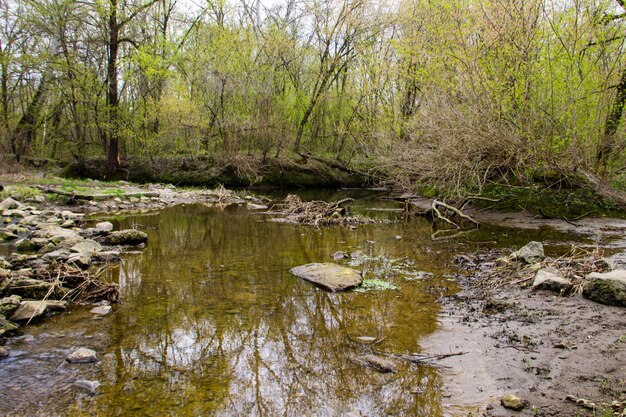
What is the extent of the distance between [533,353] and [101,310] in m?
4.42

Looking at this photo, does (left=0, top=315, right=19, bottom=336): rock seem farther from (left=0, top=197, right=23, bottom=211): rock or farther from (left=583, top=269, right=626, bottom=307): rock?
(left=0, top=197, right=23, bottom=211): rock

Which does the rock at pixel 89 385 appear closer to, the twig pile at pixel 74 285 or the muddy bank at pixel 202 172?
the twig pile at pixel 74 285

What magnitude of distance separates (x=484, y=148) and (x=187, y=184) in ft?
50.8

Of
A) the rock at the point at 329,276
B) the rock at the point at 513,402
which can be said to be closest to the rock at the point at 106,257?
the rock at the point at 329,276

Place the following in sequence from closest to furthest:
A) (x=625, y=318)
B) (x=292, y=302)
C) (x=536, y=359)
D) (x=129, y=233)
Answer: (x=536, y=359) → (x=625, y=318) → (x=292, y=302) → (x=129, y=233)

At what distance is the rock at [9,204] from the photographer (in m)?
9.94

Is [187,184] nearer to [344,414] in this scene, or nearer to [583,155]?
[583,155]

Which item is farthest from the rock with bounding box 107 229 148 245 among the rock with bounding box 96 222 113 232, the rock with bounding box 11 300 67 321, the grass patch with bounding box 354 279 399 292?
the grass patch with bounding box 354 279 399 292

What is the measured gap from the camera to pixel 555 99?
9203 mm

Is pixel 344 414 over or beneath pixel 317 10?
beneath

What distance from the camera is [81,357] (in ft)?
11.3

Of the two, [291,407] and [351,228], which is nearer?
[291,407]

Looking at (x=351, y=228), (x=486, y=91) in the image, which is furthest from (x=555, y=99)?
(x=351, y=228)

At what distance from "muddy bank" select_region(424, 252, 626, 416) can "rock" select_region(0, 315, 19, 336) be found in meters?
3.99
